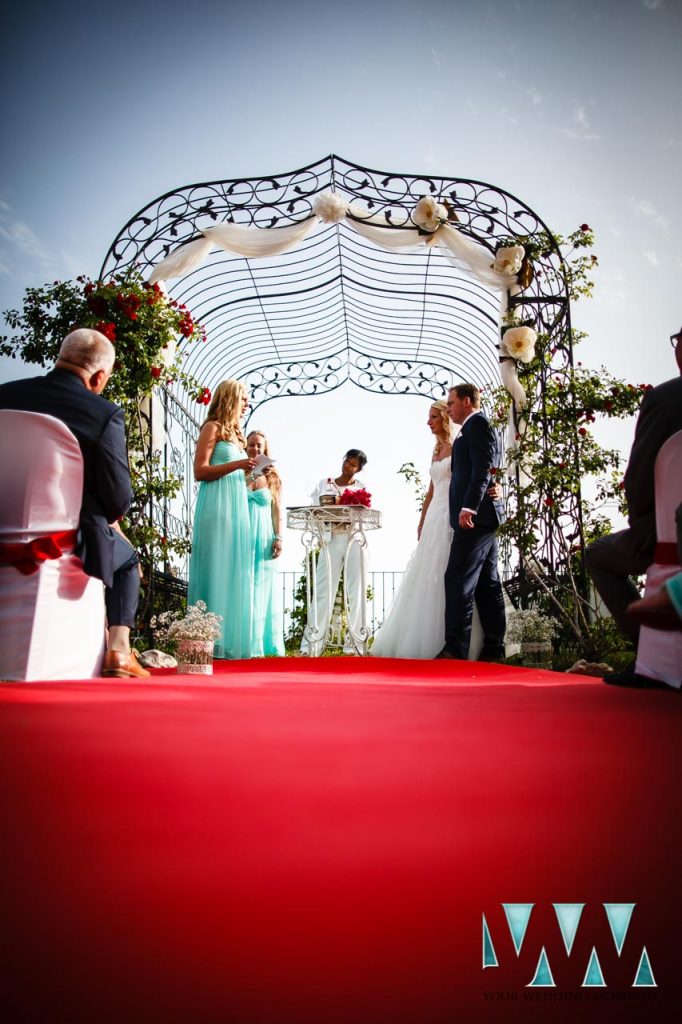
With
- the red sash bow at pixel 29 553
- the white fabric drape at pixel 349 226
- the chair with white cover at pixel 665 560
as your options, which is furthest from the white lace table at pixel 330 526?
the chair with white cover at pixel 665 560

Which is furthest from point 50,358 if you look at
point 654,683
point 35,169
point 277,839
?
point 277,839

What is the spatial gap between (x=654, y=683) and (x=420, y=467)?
251 inches

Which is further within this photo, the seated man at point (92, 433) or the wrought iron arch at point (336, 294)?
the wrought iron arch at point (336, 294)

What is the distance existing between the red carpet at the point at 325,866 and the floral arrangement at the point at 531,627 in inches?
204

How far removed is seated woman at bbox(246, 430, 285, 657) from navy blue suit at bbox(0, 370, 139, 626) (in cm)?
300

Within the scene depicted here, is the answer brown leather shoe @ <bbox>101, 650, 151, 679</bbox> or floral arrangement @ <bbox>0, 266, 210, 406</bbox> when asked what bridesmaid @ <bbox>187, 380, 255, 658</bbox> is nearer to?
floral arrangement @ <bbox>0, 266, 210, 406</bbox>

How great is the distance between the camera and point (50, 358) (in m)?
6.45

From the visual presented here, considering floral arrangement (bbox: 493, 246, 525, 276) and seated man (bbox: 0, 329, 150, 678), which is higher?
floral arrangement (bbox: 493, 246, 525, 276)

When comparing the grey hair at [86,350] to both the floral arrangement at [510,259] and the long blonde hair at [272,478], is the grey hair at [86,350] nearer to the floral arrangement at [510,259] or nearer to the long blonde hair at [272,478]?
the long blonde hair at [272,478]

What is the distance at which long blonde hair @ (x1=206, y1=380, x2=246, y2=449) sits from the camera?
6.02 m

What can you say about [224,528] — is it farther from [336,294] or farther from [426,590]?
[336,294]

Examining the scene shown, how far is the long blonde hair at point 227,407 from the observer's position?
6016mm

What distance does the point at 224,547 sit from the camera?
6.04 m

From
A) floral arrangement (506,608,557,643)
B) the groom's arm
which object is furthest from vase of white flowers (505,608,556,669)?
the groom's arm
